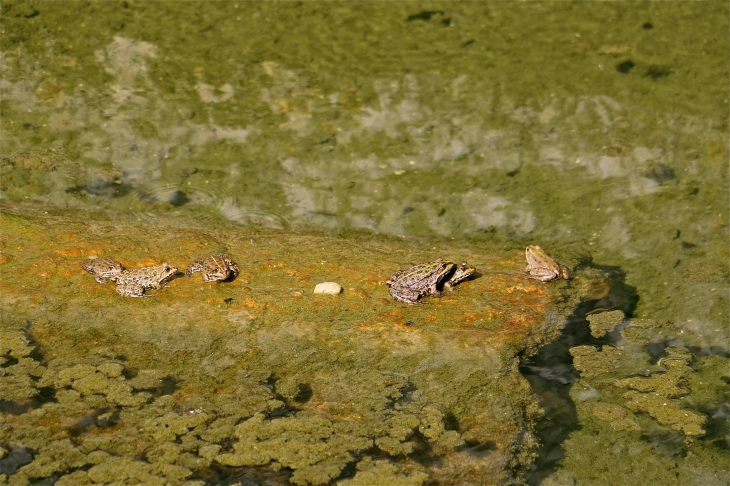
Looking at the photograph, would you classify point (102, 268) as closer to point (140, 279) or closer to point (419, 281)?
point (140, 279)

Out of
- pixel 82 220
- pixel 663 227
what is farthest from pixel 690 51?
pixel 82 220

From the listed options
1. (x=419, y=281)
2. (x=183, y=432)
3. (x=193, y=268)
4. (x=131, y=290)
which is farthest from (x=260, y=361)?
(x=419, y=281)

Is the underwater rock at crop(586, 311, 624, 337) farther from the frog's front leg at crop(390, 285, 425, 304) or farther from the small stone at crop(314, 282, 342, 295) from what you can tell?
the small stone at crop(314, 282, 342, 295)

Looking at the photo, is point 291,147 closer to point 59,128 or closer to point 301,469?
point 59,128

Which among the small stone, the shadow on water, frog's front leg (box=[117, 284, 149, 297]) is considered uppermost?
the small stone

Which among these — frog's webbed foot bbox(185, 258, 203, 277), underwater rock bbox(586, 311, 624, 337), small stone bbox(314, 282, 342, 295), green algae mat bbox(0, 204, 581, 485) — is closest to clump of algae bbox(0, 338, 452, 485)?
green algae mat bbox(0, 204, 581, 485)

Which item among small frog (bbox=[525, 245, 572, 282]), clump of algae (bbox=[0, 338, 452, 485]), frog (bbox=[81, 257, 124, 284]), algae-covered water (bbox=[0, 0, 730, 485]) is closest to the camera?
clump of algae (bbox=[0, 338, 452, 485])
